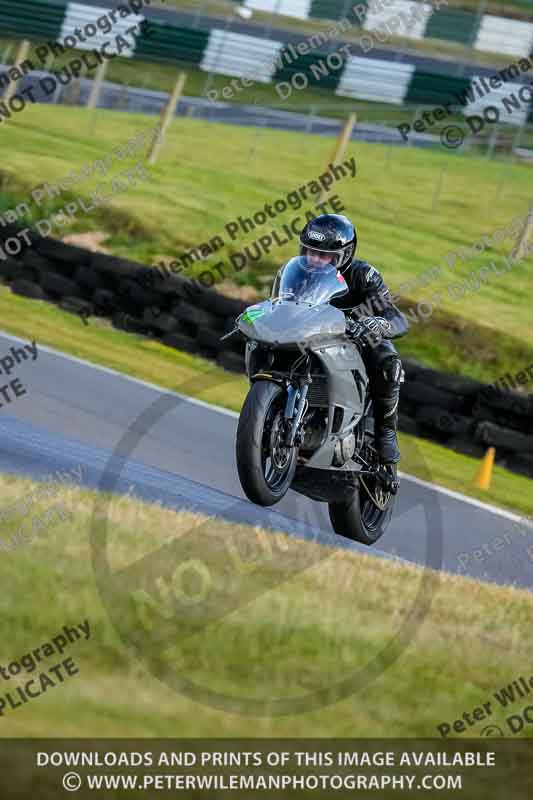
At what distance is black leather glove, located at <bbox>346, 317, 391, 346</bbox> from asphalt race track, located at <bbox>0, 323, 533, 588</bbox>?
1.32 m

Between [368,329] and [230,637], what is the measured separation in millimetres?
2889

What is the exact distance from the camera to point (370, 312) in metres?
7.62

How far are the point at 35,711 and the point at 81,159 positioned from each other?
20443mm

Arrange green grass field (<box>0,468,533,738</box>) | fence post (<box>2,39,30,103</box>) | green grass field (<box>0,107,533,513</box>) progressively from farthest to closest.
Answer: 1. fence post (<box>2,39,30,103</box>)
2. green grass field (<box>0,107,533,513</box>)
3. green grass field (<box>0,468,533,738</box>)

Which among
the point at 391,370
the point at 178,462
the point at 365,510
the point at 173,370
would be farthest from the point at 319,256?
the point at 173,370

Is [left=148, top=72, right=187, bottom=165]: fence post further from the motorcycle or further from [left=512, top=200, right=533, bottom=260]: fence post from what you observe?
the motorcycle

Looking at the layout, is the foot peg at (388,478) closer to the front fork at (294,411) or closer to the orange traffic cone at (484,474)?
the front fork at (294,411)

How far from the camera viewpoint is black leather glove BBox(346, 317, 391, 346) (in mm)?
7211

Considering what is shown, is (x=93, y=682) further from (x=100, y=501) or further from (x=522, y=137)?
(x=522, y=137)

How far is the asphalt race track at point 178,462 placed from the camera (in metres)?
8.41

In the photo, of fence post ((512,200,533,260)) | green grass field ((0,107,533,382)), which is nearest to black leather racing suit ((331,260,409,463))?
green grass field ((0,107,533,382))

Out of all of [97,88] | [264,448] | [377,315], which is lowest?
[97,88]

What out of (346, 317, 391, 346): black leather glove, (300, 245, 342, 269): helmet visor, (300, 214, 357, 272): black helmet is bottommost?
(346, 317, 391, 346): black leather glove

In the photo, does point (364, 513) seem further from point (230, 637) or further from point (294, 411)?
point (230, 637)
